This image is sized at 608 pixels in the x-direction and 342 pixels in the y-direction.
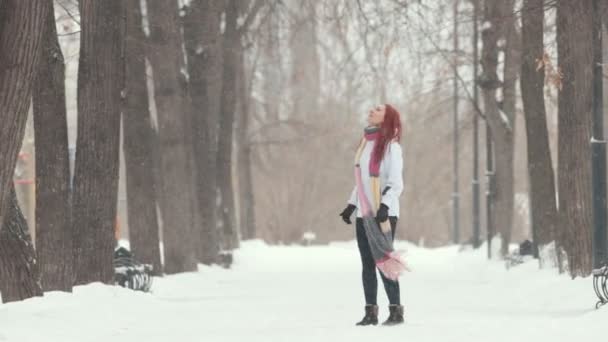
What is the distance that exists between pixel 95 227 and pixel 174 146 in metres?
8.77

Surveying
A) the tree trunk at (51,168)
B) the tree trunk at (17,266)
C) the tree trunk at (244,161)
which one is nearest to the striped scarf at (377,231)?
the tree trunk at (17,266)

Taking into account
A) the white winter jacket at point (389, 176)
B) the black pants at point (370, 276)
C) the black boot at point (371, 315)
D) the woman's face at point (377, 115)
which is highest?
the woman's face at point (377, 115)

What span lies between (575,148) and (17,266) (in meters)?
7.70

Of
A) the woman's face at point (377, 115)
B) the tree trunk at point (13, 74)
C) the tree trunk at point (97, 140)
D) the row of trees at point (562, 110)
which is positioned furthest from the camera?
the row of trees at point (562, 110)

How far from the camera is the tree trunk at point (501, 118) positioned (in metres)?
30.3

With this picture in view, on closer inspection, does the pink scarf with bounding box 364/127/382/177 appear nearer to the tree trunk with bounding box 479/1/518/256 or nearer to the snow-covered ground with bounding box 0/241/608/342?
the snow-covered ground with bounding box 0/241/608/342

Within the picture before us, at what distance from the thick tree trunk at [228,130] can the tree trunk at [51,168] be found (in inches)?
497

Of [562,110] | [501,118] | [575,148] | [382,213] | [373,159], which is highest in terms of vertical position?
[501,118]

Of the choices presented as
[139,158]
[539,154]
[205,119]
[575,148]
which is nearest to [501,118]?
[205,119]

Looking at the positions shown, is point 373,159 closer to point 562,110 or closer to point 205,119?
point 562,110

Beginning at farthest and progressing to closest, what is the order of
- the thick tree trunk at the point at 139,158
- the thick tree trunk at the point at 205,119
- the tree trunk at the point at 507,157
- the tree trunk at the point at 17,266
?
the tree trunk at the point at 507,157 < the thick tree trunk at the point at 205,119 < the thick tree trunk at the point at 139,158 < the tree trunk at the point at 17,266

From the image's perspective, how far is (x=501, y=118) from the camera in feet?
101

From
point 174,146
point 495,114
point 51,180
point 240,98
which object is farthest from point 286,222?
point 51,180

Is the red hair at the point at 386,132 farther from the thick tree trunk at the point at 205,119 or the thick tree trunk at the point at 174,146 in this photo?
the thick tree trunk at the point at 205,119
